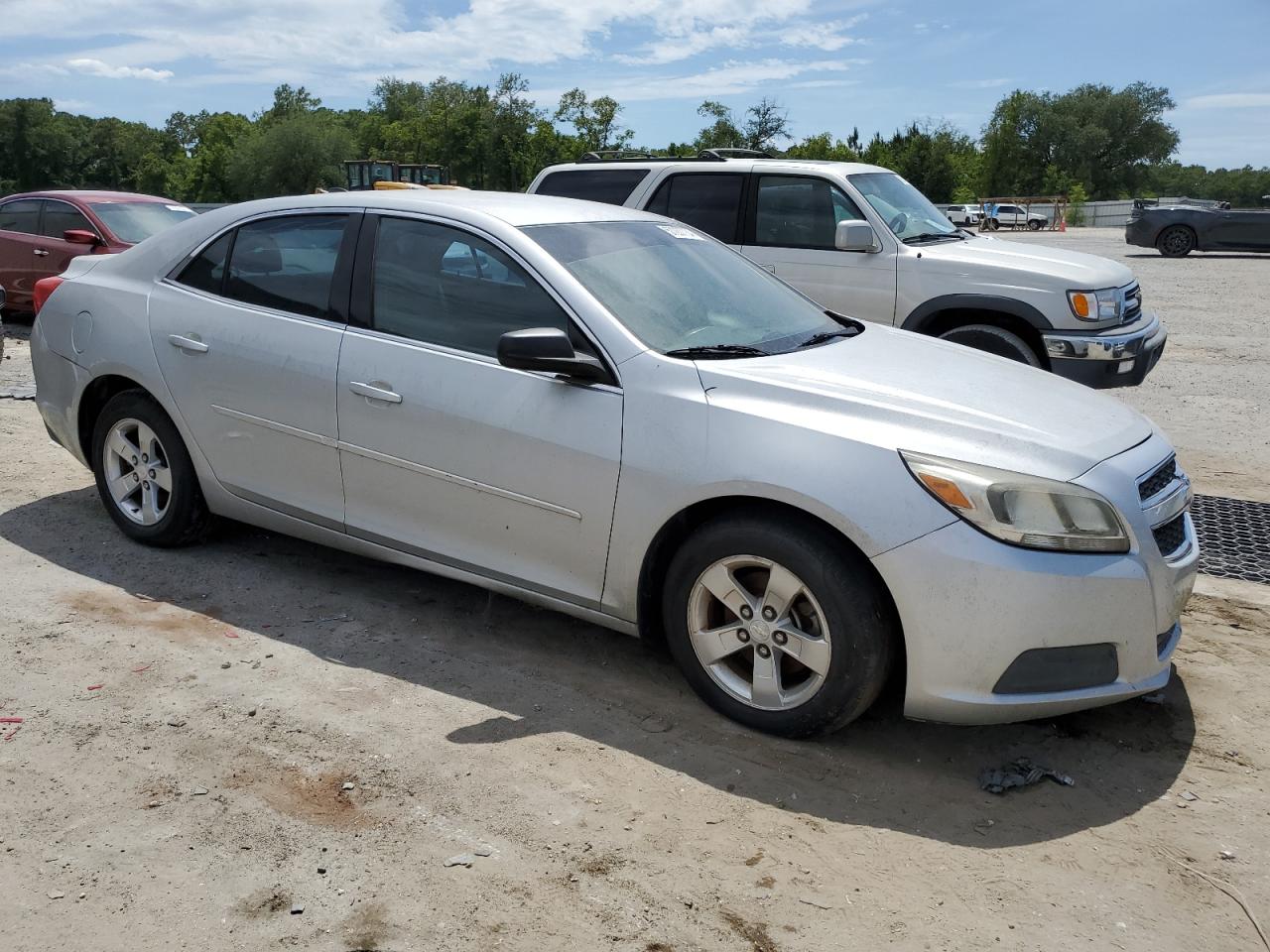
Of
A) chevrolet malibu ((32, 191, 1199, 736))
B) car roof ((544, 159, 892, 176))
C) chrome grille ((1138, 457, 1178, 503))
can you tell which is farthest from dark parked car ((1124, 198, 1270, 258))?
chrome grille ((1138, 457, 1178, 503))

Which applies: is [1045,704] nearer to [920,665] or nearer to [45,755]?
[920,665]

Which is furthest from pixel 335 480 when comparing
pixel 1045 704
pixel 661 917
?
pixel 1045 704

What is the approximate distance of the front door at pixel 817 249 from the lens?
27.1 ft

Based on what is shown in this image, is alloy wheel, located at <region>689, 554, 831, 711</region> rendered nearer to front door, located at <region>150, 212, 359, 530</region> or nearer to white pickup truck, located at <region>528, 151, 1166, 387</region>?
front door, located at <region>150, 212, 359, 530</region>

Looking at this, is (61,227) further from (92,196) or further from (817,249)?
(817,249)

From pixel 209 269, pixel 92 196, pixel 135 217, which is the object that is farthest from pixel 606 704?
pixel 92 196

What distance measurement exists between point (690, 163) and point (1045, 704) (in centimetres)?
642

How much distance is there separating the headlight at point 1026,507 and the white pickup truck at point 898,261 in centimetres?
467

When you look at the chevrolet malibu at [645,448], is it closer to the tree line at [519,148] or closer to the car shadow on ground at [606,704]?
the car shadow on ground at [606,704]

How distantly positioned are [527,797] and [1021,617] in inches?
60.7

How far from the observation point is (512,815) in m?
3.31

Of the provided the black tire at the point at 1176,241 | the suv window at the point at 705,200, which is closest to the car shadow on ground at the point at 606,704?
the suv window at the point at 705,200

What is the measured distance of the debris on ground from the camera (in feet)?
11.6

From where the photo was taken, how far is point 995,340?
7992 mm
